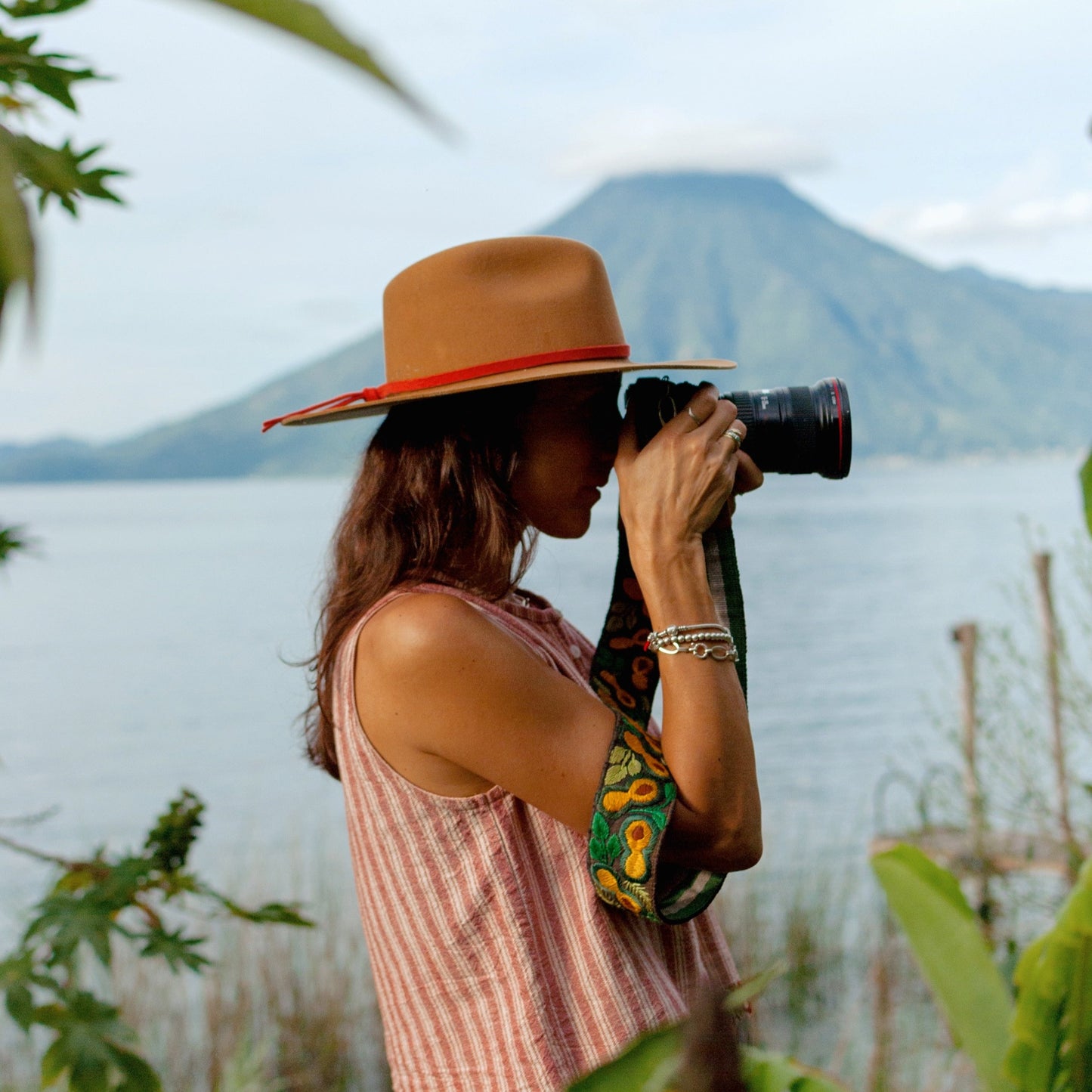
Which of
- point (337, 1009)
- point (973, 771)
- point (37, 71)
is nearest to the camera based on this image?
point (37, 71)

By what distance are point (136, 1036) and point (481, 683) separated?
367 mm

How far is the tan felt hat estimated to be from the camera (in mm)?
1067

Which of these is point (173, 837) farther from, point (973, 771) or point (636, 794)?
point (973, 771)

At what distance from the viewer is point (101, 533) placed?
54.5 meters

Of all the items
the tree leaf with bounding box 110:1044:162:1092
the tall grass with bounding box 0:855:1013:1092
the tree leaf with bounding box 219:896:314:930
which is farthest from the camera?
the tall grass with bounding box 0:855:1013:1092

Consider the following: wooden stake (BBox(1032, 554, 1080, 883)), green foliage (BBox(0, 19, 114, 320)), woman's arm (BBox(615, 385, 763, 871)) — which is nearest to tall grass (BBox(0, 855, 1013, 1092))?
wooden stake (BBox(1032, 554, 1080, 883))

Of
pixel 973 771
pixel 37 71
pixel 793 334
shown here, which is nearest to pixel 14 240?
pixel 37 71

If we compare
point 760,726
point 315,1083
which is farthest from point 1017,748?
point 760,726

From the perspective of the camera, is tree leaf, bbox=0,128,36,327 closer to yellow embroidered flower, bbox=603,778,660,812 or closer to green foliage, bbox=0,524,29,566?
yellow embroidered flower, bbox=603,778,660,812

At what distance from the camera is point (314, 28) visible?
167 millimetres

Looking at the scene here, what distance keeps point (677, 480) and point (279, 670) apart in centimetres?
1607

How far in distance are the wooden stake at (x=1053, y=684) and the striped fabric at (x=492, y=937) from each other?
361 cm

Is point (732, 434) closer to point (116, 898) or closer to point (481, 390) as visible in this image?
point (481, 390)

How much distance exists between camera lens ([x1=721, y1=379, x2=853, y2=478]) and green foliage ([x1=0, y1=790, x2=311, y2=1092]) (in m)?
0.60
